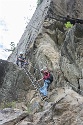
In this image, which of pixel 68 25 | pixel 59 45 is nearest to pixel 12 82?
pixel 59 45

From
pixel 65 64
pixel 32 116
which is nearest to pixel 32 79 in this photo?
pixel 65 64

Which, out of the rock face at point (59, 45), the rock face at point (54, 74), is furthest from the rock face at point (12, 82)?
the rock face at point (59, 45)

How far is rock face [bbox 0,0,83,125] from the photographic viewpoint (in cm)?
1402

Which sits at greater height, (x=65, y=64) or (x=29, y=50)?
(x=29, y=50)

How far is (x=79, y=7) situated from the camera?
1308 inches

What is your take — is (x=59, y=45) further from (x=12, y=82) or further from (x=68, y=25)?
(x=12, y=82)

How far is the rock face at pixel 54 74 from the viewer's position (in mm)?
14016

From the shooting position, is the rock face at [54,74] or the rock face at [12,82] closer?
the rock face at [54,74]

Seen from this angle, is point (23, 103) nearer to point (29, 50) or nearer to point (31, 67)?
point (31, 67)

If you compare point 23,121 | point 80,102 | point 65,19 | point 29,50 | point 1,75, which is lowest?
point 23,121

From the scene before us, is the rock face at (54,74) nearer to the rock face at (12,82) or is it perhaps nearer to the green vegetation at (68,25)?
the rock face at (12,82)

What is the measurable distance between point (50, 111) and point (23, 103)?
7559mm

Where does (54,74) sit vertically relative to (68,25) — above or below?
below

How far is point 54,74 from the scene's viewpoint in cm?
2288
